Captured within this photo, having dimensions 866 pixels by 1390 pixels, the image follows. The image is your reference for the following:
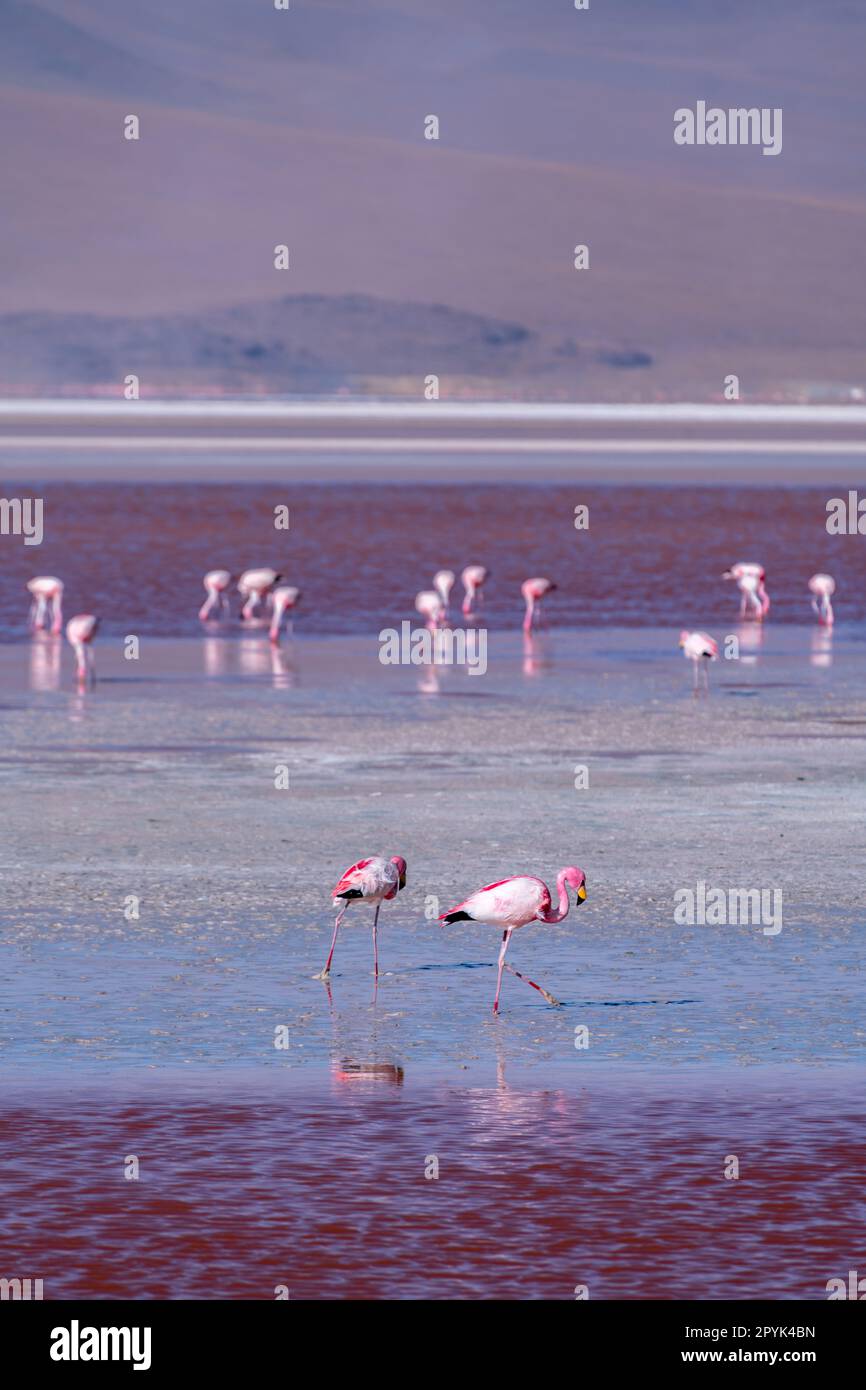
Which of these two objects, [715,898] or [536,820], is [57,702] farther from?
[715,898]

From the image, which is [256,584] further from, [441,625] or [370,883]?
[370,883]

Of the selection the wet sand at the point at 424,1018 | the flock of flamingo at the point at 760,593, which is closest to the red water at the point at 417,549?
the flock of flamingo at the point at 760,593

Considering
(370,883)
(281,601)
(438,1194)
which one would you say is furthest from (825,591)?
(438,1194)

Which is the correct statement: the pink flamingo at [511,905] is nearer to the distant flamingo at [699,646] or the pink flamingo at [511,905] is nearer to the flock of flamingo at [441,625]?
the flock of flamingo at [441,625]

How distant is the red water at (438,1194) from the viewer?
7.91m

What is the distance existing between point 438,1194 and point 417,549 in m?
33.9

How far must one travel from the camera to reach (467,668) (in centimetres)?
2619

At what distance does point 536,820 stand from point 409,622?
1490 centimetres

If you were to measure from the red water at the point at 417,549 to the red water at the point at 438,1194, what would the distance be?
20.7 metres

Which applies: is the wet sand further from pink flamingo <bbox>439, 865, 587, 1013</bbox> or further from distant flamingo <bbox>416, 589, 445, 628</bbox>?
distant flamingo <bbox>416, 589, 445, 628</bbox>

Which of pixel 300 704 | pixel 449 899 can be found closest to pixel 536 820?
pixel 449 899

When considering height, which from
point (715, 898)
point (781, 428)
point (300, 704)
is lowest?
point (715, 898)

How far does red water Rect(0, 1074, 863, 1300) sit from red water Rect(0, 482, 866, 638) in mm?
20719
